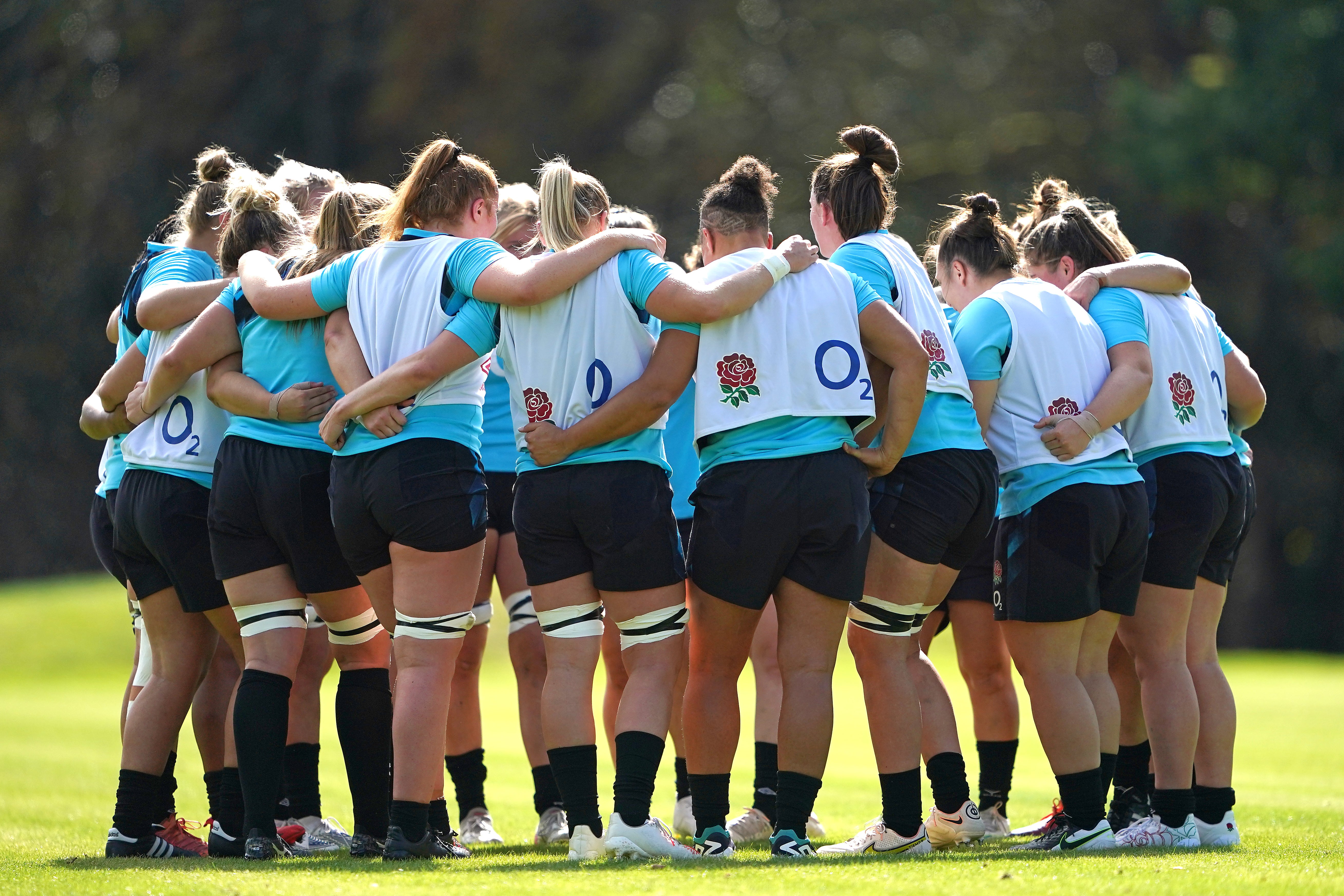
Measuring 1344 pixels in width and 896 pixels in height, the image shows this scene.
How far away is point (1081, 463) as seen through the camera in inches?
198

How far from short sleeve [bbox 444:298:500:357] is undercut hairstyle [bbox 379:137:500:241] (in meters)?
0.36

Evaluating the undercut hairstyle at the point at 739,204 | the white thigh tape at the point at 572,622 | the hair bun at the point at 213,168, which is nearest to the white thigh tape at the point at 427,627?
the white thigh tape at the point at 572,622

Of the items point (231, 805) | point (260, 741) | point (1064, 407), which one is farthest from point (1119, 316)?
point (231, 805)

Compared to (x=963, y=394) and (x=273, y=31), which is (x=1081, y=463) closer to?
(x=963, y=394)

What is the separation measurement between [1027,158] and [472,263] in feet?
65.8

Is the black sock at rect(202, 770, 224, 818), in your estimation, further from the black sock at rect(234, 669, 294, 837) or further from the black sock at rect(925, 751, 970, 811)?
the black sock at rect(925, 751, 970, 811)

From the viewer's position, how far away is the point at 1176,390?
5379mm

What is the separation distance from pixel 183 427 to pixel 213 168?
1083 millimetres

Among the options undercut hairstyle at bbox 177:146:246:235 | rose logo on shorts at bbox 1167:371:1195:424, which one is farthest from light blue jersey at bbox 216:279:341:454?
rose logo on shorts at bbox 1167:371:1195:424

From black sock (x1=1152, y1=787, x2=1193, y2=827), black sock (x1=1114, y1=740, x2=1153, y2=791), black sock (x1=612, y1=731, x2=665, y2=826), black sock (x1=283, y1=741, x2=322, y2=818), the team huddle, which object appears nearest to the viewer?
black sock (x1=612, y1=731, x2=665, y2=826)

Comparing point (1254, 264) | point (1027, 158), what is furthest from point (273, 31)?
point (1254, 264)

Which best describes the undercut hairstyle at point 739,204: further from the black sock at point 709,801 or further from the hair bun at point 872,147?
the black sock at point 709,801

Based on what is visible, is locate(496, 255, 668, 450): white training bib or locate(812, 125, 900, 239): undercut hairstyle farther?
locate(812, 125, 900, 239): undercut hairstyle

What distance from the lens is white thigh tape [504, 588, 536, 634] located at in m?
6.12
